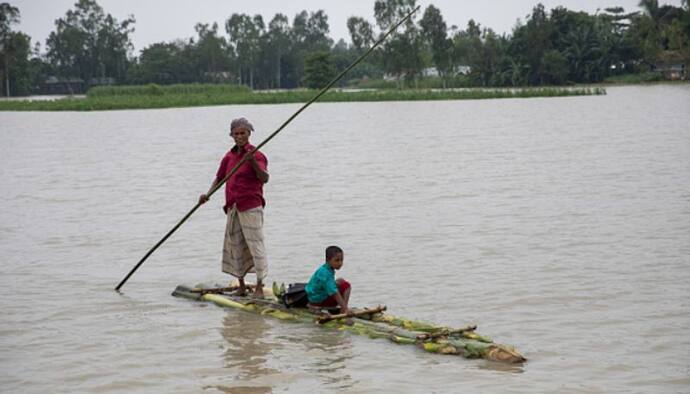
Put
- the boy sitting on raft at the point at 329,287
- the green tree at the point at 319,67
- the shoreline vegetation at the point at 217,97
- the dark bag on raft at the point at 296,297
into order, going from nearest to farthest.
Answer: the boy sitting on raft at the point at 329,287 → the dark bag on raft at the point at 296,297 → the shoreline vegetation at the point at 217,97 → the green tree at the point at 319,67

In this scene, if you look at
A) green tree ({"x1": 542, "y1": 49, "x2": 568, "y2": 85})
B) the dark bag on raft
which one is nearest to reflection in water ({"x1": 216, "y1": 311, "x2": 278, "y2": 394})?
the dark bag on raft

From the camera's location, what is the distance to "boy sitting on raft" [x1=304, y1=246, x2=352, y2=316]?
7293 millimetres

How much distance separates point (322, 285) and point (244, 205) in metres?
1.03

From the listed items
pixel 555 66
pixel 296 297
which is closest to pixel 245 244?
pixel 296 297

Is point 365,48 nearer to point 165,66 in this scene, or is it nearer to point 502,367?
point 165,66

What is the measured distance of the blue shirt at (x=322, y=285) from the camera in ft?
24.1

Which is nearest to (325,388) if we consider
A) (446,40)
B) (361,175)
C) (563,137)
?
(361,175)

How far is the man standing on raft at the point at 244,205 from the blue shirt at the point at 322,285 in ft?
2.22

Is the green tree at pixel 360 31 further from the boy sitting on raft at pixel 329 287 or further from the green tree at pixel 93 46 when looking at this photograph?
the boy sitting on raft at pixel 329 287

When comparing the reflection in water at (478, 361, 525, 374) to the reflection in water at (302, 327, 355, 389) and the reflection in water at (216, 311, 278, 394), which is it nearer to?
the reflection in water at (302, 327, 355, 389)

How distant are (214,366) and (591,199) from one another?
31.4ft

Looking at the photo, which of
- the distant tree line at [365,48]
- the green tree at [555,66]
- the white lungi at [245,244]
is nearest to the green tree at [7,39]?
the distant tree line at [365,48]

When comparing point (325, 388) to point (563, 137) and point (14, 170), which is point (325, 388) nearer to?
point (14, 170)

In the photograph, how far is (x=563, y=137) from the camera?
28.5 meters
